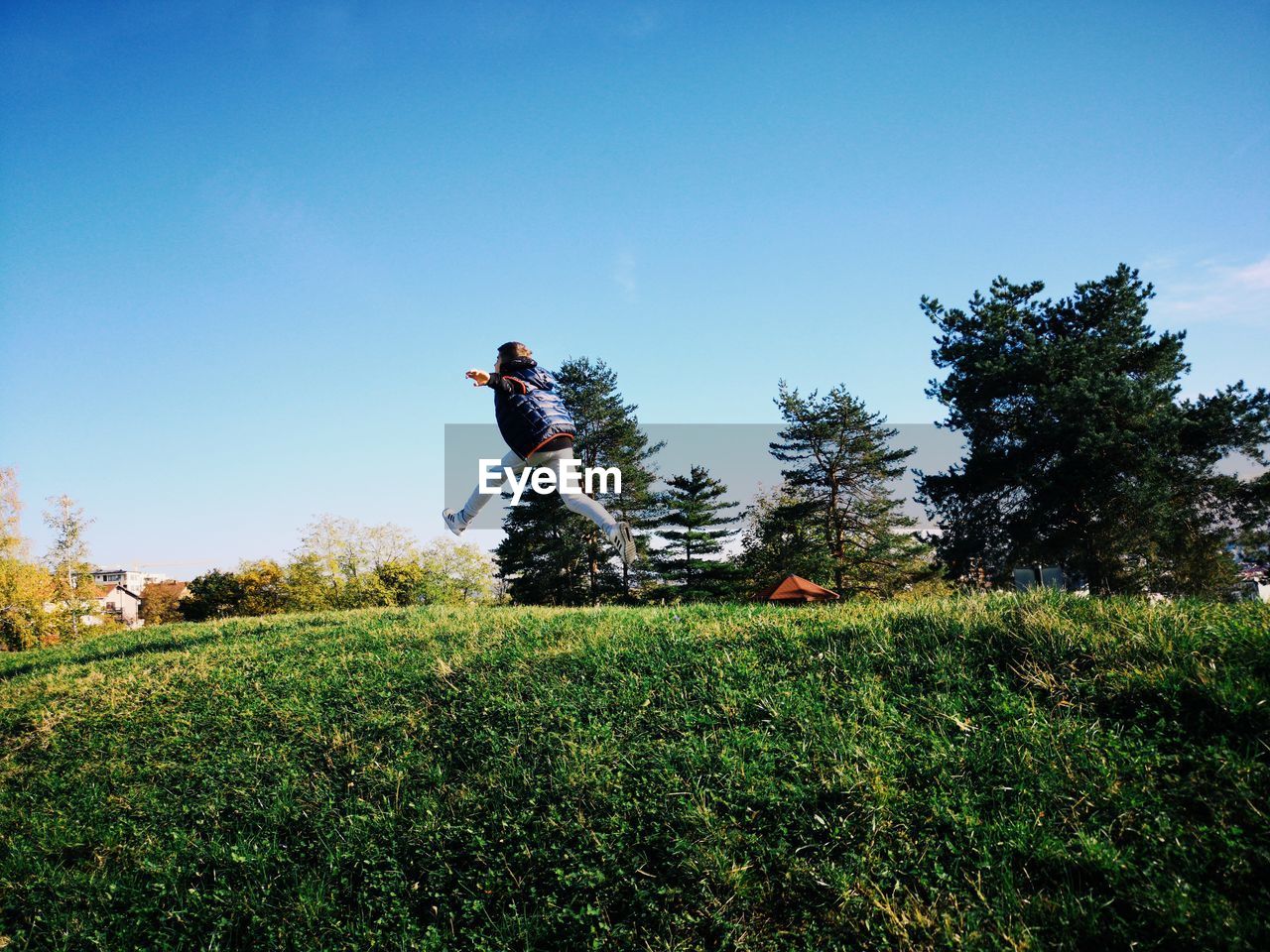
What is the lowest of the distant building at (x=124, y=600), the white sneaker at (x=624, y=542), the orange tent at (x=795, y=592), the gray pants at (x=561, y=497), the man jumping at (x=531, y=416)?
the distant building at (x=124, y=600)

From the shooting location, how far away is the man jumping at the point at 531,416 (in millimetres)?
7836

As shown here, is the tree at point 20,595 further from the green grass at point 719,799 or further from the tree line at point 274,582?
the green grass at point 719,799

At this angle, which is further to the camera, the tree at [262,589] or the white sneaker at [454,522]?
the tree at [262,589]

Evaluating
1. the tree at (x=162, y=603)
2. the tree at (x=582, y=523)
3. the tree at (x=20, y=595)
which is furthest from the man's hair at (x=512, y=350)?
the tree at (x=162, y=603)

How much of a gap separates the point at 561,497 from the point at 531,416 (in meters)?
1.10

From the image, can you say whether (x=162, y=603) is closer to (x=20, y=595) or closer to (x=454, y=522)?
(x=20, y=595)

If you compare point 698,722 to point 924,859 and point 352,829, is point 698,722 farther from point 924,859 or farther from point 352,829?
point 352,829

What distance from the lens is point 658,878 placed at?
3.71 meters

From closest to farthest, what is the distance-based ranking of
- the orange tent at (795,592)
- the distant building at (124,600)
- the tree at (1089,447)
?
the tree at (1089,447), the orange tent at (795,592), the distant building at (124,600)

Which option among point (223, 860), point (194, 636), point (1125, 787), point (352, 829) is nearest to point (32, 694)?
point (194, 636)

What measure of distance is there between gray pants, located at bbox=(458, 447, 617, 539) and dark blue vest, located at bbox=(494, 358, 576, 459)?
21 cm

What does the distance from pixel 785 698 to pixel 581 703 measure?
1.73 meters

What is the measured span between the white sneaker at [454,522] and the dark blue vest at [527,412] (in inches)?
69.9

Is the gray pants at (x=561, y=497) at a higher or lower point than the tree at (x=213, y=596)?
higher
